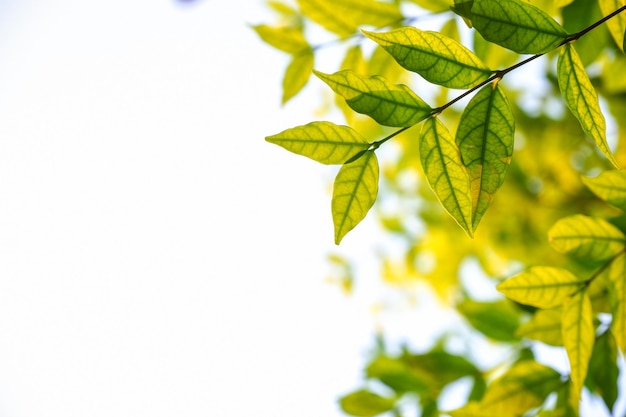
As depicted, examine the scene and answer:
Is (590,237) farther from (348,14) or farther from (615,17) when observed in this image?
(348,14)

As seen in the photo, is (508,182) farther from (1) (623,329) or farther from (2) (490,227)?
(1) (623,329)

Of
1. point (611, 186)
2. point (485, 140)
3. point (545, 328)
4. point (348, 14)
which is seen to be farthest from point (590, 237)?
point (348, 14)

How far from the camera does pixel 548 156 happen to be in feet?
6.95

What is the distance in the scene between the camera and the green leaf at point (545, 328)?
1.04m

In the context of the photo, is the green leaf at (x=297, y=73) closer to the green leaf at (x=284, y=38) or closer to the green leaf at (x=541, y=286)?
the green leaf at (x=284, y=38)

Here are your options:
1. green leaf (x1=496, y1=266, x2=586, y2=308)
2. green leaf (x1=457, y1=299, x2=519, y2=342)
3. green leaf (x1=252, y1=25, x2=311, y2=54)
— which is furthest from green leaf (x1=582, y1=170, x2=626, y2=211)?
green leaf (x1=252, y1=25, x2=311, y2=54)

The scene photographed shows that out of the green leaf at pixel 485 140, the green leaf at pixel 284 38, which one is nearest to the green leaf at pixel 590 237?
the green leaf at pixel 485 140

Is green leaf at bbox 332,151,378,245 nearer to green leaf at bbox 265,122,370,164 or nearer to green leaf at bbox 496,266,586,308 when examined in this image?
green leaf at bbox 265,122,370,164

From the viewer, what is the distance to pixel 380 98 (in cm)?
72

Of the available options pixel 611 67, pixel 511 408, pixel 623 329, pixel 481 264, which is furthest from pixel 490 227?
pixel 623 329

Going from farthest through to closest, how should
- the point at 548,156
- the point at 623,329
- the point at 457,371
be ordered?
the point at 548,156 → the point at 457,371 → the point at 623,329

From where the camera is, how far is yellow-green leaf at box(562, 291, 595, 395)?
84 cm

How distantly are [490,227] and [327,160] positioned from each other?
1588 millimetres

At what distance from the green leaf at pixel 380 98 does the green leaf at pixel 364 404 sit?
0.92m
